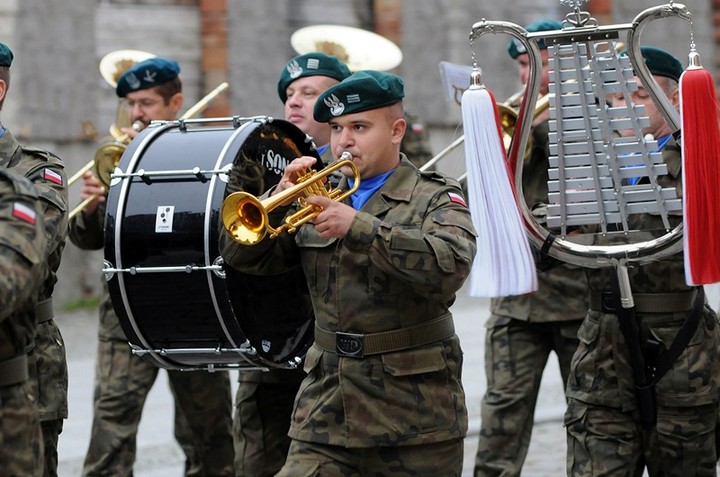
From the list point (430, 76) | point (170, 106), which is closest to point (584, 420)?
point (170, 106)

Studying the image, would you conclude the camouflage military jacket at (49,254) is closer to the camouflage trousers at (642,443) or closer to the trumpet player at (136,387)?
the trumpet player at (136,387)

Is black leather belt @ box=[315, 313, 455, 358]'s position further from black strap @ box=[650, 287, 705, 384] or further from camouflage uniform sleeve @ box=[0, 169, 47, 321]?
camouflage uniform sleeve @ box=[0, 169, 47, 321]

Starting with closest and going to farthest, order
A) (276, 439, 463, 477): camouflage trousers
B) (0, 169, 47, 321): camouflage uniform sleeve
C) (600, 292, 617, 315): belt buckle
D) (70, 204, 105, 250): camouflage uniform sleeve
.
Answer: (0, 169, 47, 321): camouflage uniform sleeve, (276, 439, 463, 477): camouflage trousers, (600, 292, 617, 315): belt buckle, (70, 204, 105, 250): camouflage uniform sleeve

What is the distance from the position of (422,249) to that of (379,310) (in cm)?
27

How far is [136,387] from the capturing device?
7.28 m

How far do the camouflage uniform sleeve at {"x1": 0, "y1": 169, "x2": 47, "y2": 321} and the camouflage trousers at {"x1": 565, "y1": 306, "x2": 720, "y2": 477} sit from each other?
233 centimetres

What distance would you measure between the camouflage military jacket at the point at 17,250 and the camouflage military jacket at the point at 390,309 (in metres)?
1.05

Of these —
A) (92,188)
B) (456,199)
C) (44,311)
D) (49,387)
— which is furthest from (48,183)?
(92,188)

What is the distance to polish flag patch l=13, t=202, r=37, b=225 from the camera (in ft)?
13.7

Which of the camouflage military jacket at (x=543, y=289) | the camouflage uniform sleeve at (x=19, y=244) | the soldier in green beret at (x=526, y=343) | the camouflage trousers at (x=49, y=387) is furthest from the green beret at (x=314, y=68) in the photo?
the camouflage uniform sleeve at (x=19, y=244)

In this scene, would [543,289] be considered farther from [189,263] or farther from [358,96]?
[358,96]

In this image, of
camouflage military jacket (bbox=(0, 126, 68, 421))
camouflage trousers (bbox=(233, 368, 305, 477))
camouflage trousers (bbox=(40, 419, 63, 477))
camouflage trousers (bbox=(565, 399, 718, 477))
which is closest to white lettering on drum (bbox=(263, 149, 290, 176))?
camouflage military jacket (bbox=(0, 126, 68, 421))

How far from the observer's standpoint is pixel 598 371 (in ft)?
18.9

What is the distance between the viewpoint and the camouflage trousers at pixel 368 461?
4.99 metres
